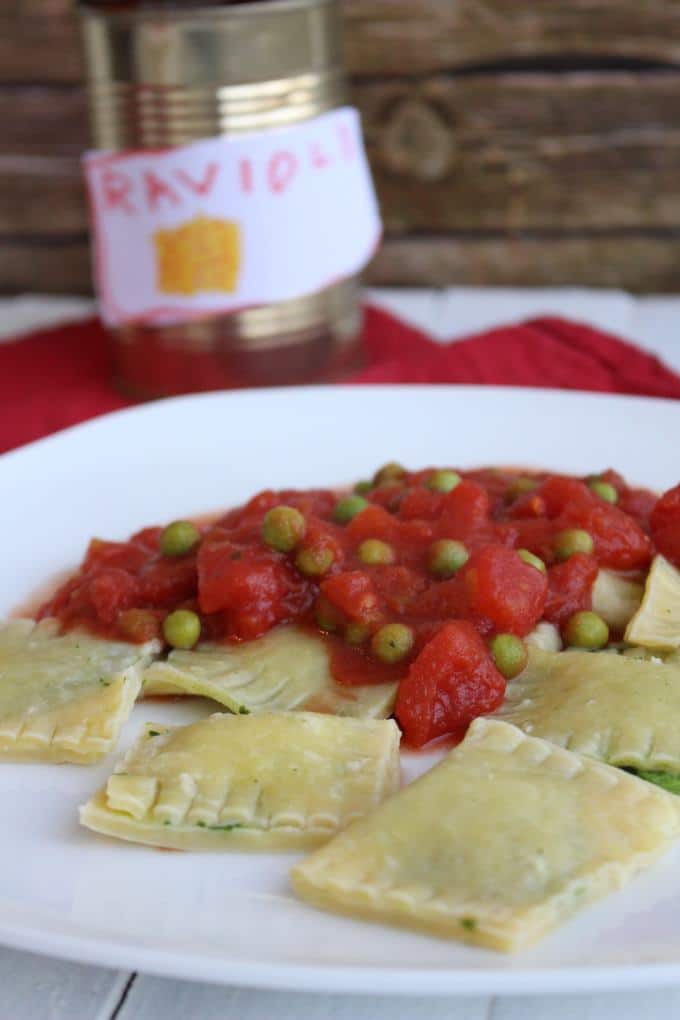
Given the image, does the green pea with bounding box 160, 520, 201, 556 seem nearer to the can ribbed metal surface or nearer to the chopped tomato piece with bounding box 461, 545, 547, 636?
the chopped tomato piece with bounding box 461, 545, 547, 636

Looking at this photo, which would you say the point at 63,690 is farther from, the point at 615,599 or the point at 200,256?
the point at 200,256

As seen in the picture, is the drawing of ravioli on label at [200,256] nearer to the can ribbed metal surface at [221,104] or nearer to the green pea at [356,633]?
the can ribbed metal surface at [221,104]

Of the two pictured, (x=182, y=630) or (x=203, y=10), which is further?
(x=203, y=10)

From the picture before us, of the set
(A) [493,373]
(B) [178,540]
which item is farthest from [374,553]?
(A) [493,373]

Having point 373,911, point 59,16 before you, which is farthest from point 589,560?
point 59,16

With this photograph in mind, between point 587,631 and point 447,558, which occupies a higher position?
point 447,558

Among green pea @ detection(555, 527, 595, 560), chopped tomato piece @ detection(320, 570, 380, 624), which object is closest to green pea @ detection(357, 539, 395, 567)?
chopped tomato piece @ detection(320, 570, 380, 624)

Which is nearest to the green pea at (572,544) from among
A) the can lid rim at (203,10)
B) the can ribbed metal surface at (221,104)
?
the can ribbed metal surface at (221,104)
